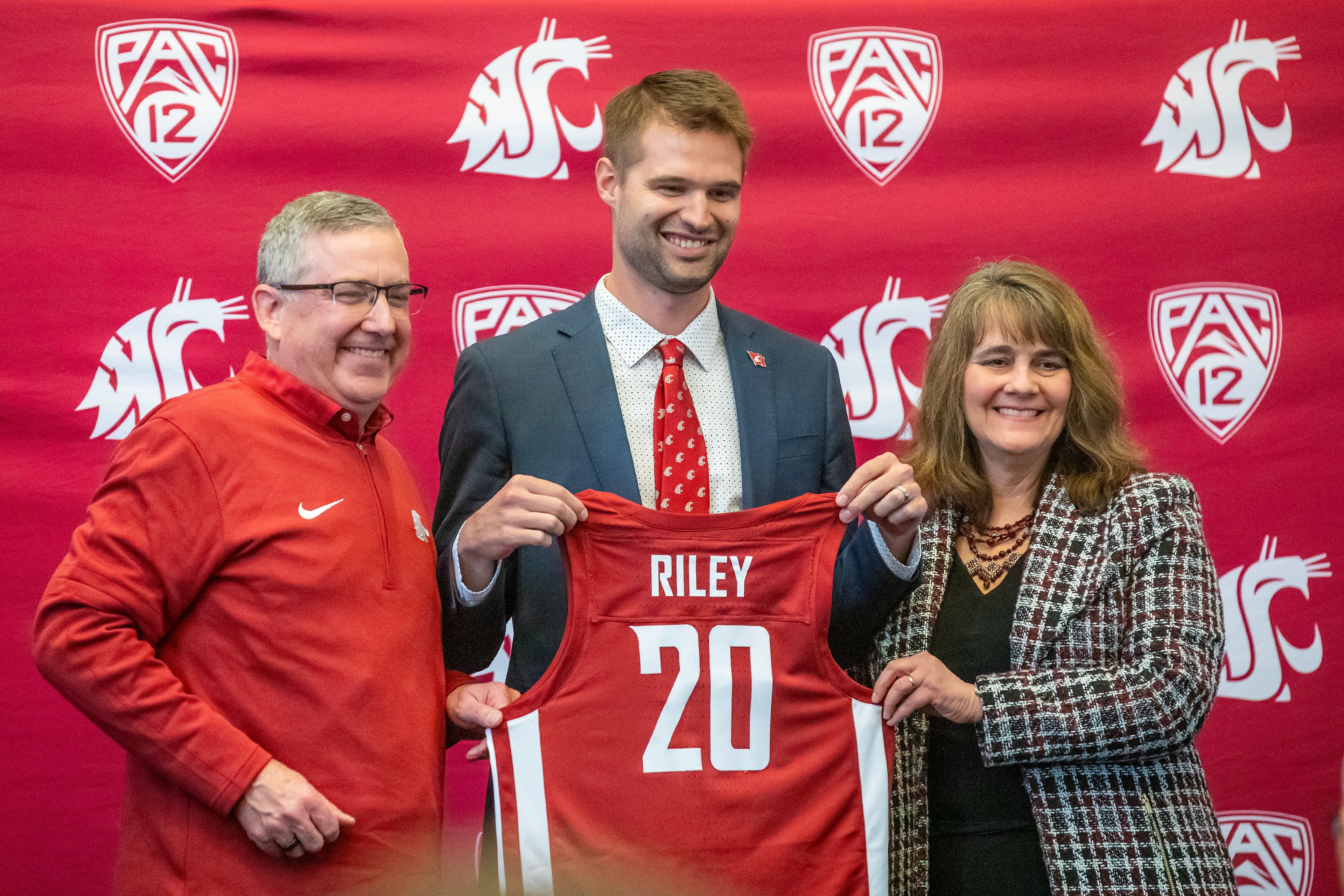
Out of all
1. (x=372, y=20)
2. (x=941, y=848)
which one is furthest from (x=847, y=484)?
(x=372, y=20)

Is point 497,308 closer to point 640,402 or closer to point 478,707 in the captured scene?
point 640,402

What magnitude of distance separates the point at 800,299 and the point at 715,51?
619 millimetres

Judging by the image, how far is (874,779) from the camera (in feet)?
5.60

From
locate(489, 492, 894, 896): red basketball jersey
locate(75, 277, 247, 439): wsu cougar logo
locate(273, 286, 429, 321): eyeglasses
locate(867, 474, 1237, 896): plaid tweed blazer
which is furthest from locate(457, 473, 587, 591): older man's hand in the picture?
locate(75, 277, 247, 439): wsu cougar logo

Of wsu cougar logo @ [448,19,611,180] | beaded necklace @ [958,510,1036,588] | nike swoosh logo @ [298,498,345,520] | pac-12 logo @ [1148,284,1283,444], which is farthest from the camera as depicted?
pac-12 logo @ [1148,284,1283,444]

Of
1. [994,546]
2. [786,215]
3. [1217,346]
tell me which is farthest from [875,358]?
[994,546]

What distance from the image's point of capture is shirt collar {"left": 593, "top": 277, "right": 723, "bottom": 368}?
6.30 ft

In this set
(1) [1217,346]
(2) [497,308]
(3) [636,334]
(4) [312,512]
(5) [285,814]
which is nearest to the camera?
(5) [285,814]

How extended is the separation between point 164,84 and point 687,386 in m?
1.55

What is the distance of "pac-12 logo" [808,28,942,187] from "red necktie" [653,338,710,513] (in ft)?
3.83

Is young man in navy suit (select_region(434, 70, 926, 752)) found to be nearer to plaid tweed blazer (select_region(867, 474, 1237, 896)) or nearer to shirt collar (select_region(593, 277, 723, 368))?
shirt collar (select_region(593, 277, 723, 368))

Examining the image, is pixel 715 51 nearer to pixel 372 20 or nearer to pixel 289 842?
pixel 372 20

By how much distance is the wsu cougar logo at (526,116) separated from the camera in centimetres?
274

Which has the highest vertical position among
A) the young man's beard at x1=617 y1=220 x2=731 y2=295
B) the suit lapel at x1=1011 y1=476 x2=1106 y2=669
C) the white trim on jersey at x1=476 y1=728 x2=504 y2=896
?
the young man's beard at x1=617 y1=220 x2=731 y2=295
